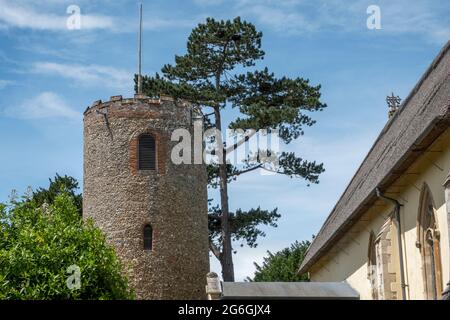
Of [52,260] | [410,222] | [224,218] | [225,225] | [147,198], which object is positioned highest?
[224,218]

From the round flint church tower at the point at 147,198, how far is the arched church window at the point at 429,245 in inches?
753

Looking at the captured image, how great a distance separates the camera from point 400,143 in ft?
65.4

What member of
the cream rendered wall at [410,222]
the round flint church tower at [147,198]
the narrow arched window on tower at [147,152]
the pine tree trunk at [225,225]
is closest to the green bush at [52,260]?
the round flint church tower at [147,198]

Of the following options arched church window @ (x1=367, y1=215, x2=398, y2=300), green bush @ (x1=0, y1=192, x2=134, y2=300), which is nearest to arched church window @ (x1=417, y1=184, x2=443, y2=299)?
arched church window @ (x1=367, y1=215, x2=398, y2=300)

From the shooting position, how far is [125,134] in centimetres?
3753

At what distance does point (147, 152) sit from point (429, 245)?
2028 cm

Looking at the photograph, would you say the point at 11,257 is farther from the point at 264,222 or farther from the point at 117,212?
the point at 264,222

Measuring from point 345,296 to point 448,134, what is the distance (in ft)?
30.1

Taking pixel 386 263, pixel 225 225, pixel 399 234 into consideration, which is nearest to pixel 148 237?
pixel 225 225

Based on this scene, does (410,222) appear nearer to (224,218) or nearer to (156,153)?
(156,153)

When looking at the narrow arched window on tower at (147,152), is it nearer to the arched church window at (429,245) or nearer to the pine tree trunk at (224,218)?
the pine tree trunk at (224,218)

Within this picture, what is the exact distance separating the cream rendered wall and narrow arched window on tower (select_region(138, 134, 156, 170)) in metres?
12.9

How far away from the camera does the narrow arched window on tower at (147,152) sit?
37.4m
